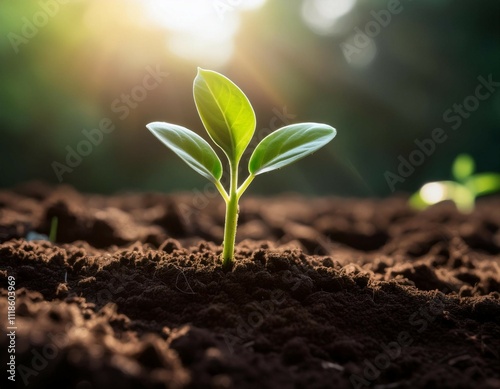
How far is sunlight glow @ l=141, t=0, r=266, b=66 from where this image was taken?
13.4 feet

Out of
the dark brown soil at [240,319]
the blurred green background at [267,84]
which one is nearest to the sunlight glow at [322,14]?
→ the blurred green background at [267,84]

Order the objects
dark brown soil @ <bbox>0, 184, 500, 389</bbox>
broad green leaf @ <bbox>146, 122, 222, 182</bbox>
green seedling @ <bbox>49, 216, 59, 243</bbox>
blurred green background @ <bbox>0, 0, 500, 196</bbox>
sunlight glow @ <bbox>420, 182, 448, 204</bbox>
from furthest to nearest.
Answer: blurred green background @ <bbox>0, 0, 500, 196</bbox>
sunlight glow @ <bbox>420, 182, 448, 204</bbox>
green seedling @ <bbox>49, 216, 59, 243</bbox>
broad green leaf @ <bbox>146, 122, 222, 182</bbox>
dark brown soil @ <bbox>0, 184, 500, 389</bbox>

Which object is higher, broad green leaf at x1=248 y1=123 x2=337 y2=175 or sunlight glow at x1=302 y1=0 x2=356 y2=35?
sunlight glow at x1=302 y1=0 x2=356 y2=35

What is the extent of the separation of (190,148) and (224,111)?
0.14m

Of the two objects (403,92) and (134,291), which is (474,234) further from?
(403,92)

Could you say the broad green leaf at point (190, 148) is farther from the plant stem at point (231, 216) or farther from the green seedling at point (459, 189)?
the green seedling at point (459, 189)

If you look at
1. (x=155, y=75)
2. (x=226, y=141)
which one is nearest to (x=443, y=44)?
(x=155, y=75)

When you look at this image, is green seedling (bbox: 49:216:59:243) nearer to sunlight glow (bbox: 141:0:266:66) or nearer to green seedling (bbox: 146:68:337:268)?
green seedling (bbox: 146:68:337:268)

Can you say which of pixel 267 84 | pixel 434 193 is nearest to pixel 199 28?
pixel 267 84

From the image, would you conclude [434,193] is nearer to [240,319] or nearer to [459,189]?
[459,189]

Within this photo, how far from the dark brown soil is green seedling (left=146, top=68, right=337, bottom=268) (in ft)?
0.68

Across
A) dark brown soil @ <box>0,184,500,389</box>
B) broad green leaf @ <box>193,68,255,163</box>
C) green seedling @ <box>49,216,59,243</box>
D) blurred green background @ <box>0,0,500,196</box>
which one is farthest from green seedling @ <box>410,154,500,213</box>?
green seedling @ <box>49,216,59,243</box>

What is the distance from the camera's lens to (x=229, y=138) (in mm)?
1354

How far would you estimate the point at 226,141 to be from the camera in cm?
135
